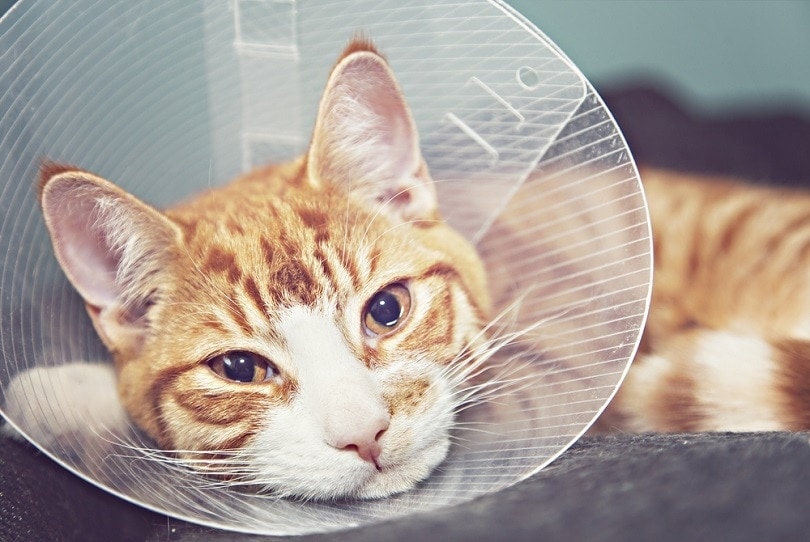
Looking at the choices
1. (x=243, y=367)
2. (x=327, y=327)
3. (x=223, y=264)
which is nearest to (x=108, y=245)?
(x=223, y=264)

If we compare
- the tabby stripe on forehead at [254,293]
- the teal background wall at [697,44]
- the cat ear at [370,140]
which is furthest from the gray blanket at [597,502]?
the teal background wall at [697,44]

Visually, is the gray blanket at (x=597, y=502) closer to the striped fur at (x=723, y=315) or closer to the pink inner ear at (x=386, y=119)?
the striped fur at (x=723, y=315)

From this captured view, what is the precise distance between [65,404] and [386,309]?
52 cm

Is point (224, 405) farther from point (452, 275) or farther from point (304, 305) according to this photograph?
point (452, 275)

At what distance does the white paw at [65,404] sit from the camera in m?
1.06

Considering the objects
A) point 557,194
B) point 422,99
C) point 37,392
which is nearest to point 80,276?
point 37,392

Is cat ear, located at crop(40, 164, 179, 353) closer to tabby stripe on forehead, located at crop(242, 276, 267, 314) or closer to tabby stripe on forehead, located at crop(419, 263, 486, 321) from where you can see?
tabby stripe on forehead, located at crop(242, 276, 267, 314)

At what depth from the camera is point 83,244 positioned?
126 cm

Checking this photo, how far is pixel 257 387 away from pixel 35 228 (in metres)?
0.45

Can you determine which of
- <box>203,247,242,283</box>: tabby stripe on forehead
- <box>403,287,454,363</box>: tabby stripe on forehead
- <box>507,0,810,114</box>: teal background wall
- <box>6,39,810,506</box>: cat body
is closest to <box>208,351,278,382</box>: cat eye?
<box>6,39,810,506</box>: cat body

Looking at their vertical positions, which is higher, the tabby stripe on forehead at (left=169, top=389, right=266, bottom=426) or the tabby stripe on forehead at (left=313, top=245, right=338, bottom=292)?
the tabby stripe on forehead at (left=313, top=245, right=338, bottom=292)

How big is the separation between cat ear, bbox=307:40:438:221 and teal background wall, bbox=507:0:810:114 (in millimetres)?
1390

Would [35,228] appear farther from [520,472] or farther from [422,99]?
[520,472]

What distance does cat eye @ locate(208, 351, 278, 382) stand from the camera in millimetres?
1188
